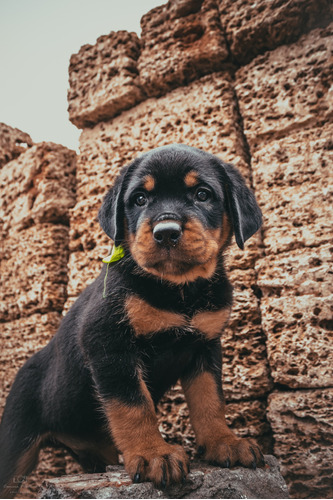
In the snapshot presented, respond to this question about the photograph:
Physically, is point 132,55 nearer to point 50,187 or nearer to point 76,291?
point 50,187

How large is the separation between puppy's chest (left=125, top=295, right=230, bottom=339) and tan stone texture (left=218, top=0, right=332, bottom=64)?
2125 millimetres

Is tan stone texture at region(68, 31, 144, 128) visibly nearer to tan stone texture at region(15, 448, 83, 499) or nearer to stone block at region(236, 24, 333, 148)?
stone block at region(236, 24, 333, 148)

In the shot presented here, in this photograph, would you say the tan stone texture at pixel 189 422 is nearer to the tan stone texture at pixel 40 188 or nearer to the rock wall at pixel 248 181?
the rock wall at pixel 248 181

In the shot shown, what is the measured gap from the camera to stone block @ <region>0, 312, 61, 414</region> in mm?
3623

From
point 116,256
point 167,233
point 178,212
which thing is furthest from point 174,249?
point 116,256

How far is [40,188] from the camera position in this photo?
402cm

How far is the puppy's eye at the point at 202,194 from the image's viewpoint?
91.7 inches

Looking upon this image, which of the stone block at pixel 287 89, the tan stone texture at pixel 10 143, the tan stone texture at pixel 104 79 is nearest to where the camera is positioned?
the stone block at pixel 287 89

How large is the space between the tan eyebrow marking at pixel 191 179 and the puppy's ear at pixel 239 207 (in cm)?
25

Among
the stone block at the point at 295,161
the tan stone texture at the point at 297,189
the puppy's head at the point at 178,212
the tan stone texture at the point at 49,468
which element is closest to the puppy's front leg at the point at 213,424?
the puppy's head at the point at 178,212

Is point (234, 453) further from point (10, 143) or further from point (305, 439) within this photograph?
point (10, 143)

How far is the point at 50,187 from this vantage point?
3.95 metres

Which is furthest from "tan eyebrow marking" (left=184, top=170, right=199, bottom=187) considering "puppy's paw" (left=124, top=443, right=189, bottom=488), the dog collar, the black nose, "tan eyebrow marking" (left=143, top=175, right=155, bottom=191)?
"puppy's paw" (left=124, top=443, right=189, bottom=488)

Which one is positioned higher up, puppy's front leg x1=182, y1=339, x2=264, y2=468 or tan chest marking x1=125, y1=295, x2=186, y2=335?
tan chest marking x1=125, y1=295, x2=186, y2=335
